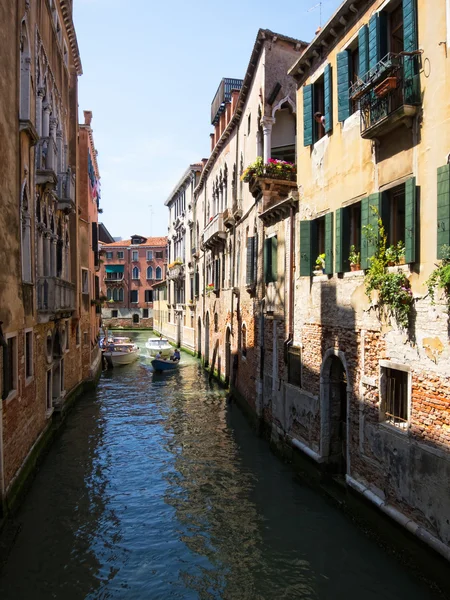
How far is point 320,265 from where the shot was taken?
32.3ft

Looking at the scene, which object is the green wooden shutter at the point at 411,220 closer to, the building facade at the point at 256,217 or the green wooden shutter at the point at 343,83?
the green wooden shutter at the point at 343,83

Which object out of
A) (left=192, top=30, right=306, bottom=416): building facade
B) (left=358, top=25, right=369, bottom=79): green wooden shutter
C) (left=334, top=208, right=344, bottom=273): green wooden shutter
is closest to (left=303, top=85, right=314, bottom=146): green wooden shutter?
(left=192, top=30, right=306, bottom=416): building facade

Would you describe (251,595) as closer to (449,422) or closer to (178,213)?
(449,422)

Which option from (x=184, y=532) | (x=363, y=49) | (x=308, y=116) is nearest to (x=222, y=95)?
(x=308, y=116)

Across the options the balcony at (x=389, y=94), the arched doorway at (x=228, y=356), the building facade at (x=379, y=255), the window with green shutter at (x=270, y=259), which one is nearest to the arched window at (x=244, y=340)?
the arched doorway at (x=228, y=356)

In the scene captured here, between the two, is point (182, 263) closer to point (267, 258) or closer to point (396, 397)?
point (267, 258)

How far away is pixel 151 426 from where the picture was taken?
→ 14.9 meters

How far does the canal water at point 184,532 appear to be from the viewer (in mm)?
6469

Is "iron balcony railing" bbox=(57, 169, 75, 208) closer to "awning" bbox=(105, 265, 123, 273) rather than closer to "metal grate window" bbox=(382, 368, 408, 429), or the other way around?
"metal grate window" bbox=(382, 368, 408, 429)

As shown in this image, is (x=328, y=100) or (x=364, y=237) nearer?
(x=364, y=237)

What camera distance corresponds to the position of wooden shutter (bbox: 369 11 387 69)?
23.9 feet

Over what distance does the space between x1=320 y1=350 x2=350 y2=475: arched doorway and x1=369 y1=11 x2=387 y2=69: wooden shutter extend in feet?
15.8

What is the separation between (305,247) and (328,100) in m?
2.60

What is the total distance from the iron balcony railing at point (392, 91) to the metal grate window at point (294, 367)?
4778 mm
